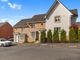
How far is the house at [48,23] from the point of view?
51.6 m

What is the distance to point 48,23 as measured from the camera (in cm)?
5425

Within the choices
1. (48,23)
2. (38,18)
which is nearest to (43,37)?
(48,23)

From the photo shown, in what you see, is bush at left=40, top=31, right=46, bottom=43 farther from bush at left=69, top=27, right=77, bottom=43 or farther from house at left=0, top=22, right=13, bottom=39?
house at left=0, top=22, right=13, bottom=39

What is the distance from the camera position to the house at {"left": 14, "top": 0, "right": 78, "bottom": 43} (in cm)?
5156

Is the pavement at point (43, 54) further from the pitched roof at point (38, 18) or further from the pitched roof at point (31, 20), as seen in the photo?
the pitched roof at point (31, 20)

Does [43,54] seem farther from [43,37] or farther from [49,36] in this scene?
[43,37]

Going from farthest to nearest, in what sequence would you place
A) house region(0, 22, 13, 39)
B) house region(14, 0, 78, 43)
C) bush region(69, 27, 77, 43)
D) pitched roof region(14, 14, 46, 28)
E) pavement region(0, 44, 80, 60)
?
house region(0, 22, 13, 39) < pitched roof region(14, 14, 46, 28) < house region(14, 0, 78, 43) < bush region(69, 27, 77, 43) < pavement region(0, 44, 80, 60)

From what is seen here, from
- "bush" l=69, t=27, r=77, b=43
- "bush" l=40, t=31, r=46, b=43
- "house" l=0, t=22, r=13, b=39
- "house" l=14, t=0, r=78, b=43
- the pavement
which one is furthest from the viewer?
"house" l=0, t=22, r=13, b=39

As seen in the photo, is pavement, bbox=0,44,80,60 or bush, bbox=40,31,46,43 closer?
pavement, bbox=0,44,80,60

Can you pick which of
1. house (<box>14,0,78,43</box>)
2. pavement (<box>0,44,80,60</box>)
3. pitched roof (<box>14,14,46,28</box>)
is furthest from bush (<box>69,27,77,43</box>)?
pavement (<box>0,44,80,60</box>)

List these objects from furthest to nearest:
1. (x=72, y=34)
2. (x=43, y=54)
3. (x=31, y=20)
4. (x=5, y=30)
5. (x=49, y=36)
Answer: (x=5, y=30) < (x=31, y=20) < (x=49, y=36) < (x=72, y=34) < (x=43, y=54)

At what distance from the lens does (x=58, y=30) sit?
172ft

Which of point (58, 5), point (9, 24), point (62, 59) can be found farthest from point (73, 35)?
point (9, 24)

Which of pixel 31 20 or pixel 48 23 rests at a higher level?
pixel 31 20
